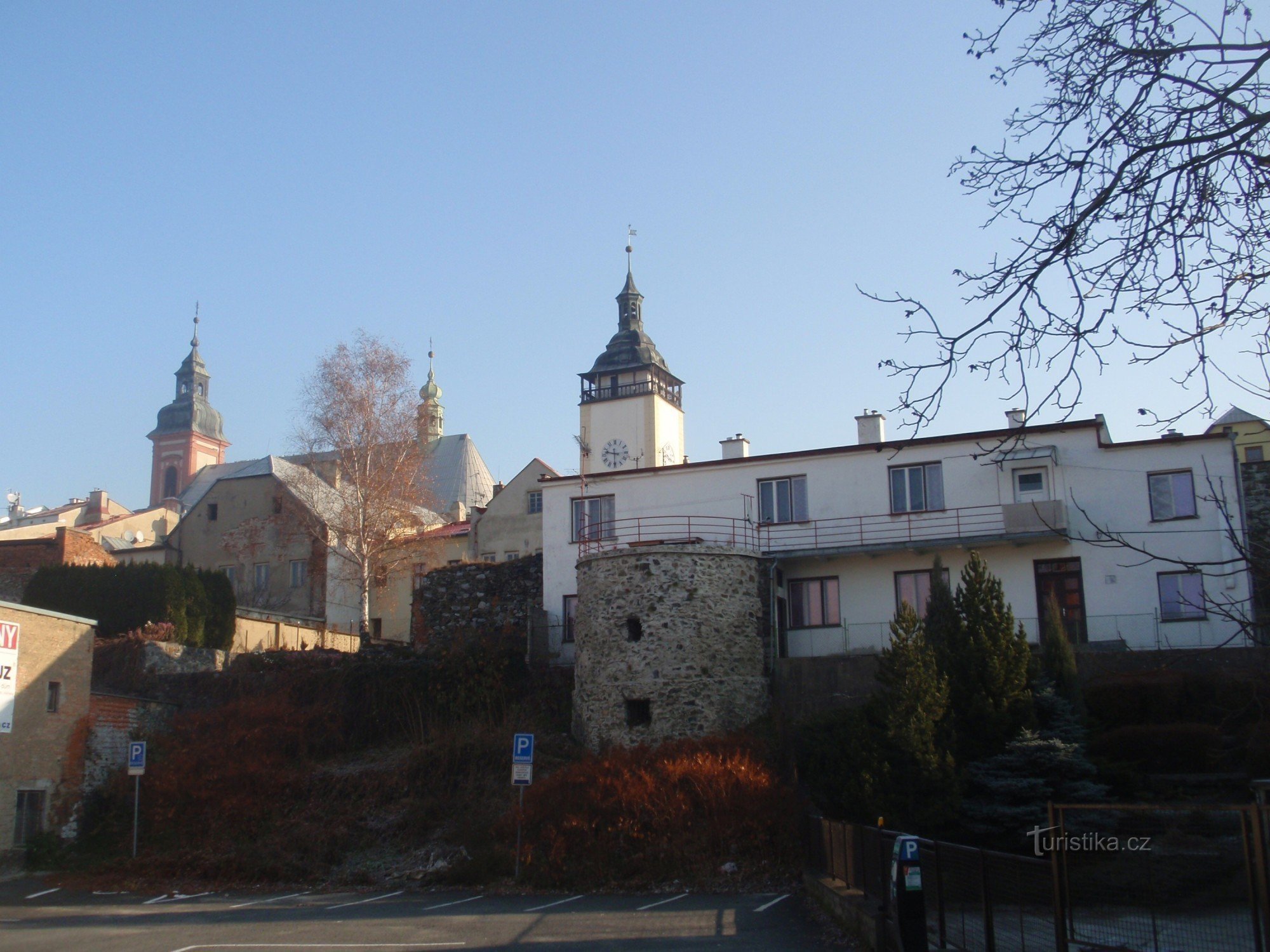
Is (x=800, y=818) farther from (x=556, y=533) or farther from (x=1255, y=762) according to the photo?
(x=556, y=533)

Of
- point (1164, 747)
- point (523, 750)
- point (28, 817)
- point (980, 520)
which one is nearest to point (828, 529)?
point (980, 520)

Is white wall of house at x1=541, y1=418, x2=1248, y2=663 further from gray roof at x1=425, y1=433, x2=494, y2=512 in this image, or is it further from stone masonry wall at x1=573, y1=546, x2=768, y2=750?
gray roof at x1=425, y1=433, x2=494, y2=512

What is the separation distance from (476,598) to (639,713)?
8860 millimetres

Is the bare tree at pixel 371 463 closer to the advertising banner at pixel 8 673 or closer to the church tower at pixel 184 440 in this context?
the advertising banner at pixel 8 673

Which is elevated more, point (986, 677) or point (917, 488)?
point (917, 488)

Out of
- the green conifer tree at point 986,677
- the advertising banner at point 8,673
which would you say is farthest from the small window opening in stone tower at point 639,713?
the advertising banner at point 8,673

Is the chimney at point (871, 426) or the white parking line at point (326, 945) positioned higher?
the chimney at point (871, 426)

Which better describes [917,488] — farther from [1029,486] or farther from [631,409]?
[631,409]

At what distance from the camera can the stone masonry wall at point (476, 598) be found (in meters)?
33.6

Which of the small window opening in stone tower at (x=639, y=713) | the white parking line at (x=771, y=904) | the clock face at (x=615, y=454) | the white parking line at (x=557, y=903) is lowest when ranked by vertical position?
the white parking line at (x=557, y=903)

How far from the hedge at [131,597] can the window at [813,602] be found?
1684 centimetres

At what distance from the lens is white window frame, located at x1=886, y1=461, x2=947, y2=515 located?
29.1 m

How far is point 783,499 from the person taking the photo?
30.8 meters

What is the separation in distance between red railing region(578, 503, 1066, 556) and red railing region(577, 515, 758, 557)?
2 centimetres
